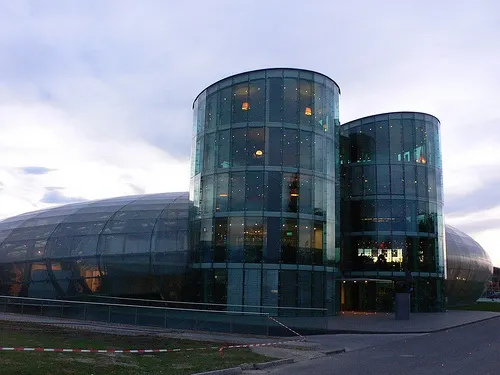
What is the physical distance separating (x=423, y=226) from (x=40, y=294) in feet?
107

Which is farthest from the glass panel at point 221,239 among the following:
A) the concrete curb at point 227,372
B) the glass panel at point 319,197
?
the concrete curb at point 227,372

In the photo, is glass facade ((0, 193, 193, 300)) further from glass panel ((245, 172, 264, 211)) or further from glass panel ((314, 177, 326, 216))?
glass panel ((314, 177, 326, 216))

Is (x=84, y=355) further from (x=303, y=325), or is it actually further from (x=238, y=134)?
(x=238, y=134)

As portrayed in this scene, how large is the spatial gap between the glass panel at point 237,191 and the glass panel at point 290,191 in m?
2.80

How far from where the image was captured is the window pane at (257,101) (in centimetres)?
3728

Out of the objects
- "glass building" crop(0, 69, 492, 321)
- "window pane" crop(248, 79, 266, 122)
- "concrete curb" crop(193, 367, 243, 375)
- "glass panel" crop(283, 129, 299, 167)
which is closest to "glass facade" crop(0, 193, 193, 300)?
"glass building" crop(0, 69, 492, 321)

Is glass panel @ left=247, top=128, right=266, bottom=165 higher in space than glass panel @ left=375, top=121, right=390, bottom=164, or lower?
lower

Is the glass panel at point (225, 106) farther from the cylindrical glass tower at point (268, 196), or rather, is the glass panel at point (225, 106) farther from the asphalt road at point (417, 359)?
the asphalt road at point (417, 359)

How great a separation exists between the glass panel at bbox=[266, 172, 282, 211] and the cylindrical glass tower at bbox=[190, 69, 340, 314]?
0.22ft

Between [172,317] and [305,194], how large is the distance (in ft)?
47.4

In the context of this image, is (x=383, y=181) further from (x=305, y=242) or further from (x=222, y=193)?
(x=222, y=193)

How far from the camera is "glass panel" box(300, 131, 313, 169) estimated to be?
37.2 m

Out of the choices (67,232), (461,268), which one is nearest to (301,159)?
(67,232)

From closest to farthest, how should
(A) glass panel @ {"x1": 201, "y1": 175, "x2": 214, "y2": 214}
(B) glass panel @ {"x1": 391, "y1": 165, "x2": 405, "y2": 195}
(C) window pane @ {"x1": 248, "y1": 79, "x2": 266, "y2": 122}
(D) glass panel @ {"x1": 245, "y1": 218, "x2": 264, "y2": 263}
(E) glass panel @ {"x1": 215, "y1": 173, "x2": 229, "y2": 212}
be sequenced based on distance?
(D) glass panel @ {"x1": 245, "y1": 218, "x2": 264, "y2": 263} → (E) glass panel @ {"x1": 215, "y1": 173, "x2": 229, "y2": 212} → (C) window pane @ {"x1": 248, "y1": 79, "x2": 266, "y2": 122} → (A) glass panel @ {"x1": 201, "y1": 175, "x2": 214, "y2": 214} → (B) glass panel @ {"x1": 391, "y1": 165, "x2": 405, "y2": 195}
